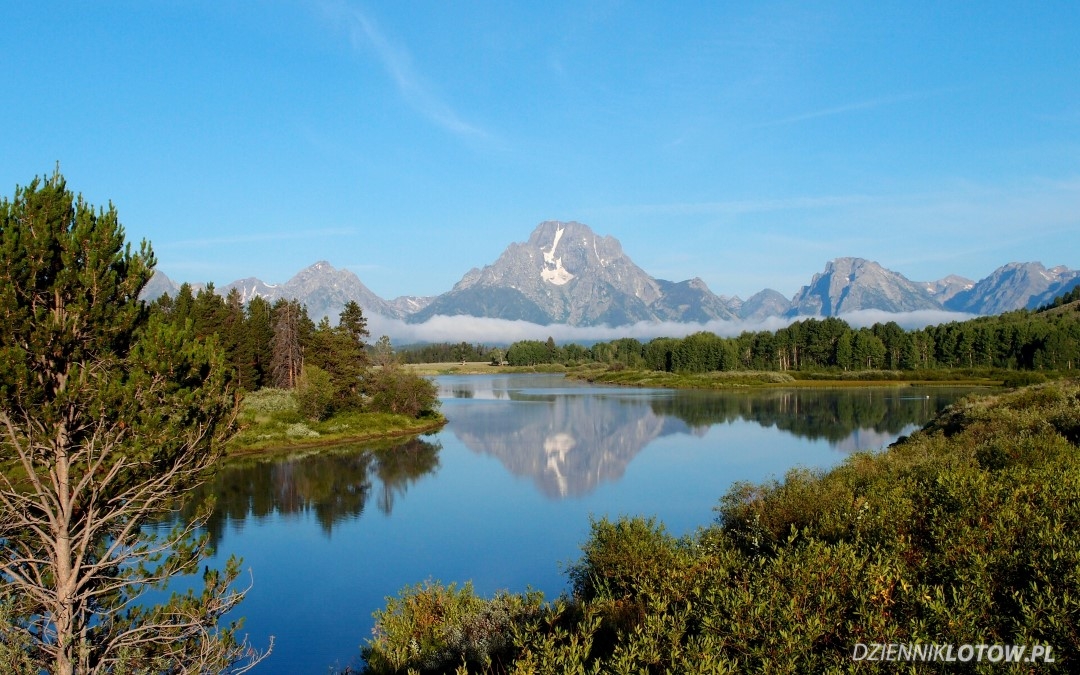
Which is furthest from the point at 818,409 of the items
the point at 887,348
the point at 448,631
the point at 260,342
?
the point at 887,348

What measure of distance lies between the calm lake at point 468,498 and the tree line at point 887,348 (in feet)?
252

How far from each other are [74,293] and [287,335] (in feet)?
237

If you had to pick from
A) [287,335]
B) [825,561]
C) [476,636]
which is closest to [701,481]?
[476,636]

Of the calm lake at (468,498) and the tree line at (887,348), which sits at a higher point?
the tree line at (887,348)

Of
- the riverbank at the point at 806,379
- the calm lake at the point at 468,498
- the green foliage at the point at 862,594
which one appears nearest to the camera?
the green foliage at the point at 862,594

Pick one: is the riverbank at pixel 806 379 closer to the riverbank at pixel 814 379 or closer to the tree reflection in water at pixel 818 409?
the riverbank at pixel 814 379

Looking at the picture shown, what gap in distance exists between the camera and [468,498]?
40.7 meters

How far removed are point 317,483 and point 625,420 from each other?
41959 mm

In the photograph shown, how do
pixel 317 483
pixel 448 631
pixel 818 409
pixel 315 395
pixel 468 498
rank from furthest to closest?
pixel 818 409 → pixel 315 395 → pixel 317 483 → pixel 468 498 → pixel 448 631

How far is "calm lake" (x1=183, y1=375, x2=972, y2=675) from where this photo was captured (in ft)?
79.7

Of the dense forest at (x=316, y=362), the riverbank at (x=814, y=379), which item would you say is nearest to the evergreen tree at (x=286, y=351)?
the dense forest at (x=316, y=362)

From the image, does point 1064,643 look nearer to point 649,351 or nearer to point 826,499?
point 826,499

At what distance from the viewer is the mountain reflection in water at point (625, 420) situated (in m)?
52.3

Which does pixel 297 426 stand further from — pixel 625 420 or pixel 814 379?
pixel 814 379
